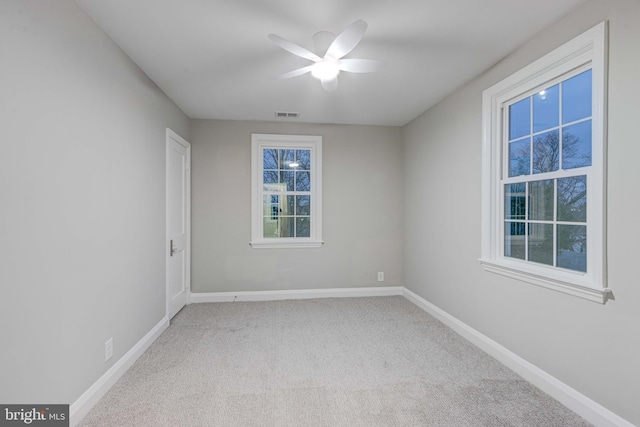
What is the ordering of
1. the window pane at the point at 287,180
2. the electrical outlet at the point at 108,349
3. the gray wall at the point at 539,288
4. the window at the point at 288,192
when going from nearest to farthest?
the gray wall at the point at 539,288 → the electrical outlet at the point at 108,349 → the window at the point at 288,192 → the window pane at the point at 287,180

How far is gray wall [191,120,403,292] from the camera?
13.7 ft

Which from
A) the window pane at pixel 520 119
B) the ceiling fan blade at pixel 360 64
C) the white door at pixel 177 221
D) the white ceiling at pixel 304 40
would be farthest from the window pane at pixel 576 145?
the white door at pixel 177 221

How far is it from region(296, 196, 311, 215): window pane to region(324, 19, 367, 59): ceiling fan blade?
248cm

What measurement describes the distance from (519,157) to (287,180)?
112 inches

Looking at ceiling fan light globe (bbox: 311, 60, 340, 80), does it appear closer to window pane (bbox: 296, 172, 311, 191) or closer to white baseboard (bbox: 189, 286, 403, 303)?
window pane (bbox: 296, 172, 311, 191)

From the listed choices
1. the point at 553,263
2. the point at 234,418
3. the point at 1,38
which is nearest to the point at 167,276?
the point at 234,418

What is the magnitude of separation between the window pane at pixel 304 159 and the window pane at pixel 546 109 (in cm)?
277

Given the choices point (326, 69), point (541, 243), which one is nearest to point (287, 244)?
point (326, 69)

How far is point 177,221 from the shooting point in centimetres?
371

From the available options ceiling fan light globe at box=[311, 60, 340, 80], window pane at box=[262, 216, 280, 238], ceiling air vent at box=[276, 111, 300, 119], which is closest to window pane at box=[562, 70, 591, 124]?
ceiling fan light globe at box=[311, 60, 340, 80]

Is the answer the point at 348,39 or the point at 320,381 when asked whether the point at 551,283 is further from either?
the point at 348,39

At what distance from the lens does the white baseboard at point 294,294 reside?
13.7 ft

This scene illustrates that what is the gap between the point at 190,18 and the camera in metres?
2.01

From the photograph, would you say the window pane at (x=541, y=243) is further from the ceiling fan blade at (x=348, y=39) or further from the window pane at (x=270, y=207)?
the window pane at (x=270, y=207)
